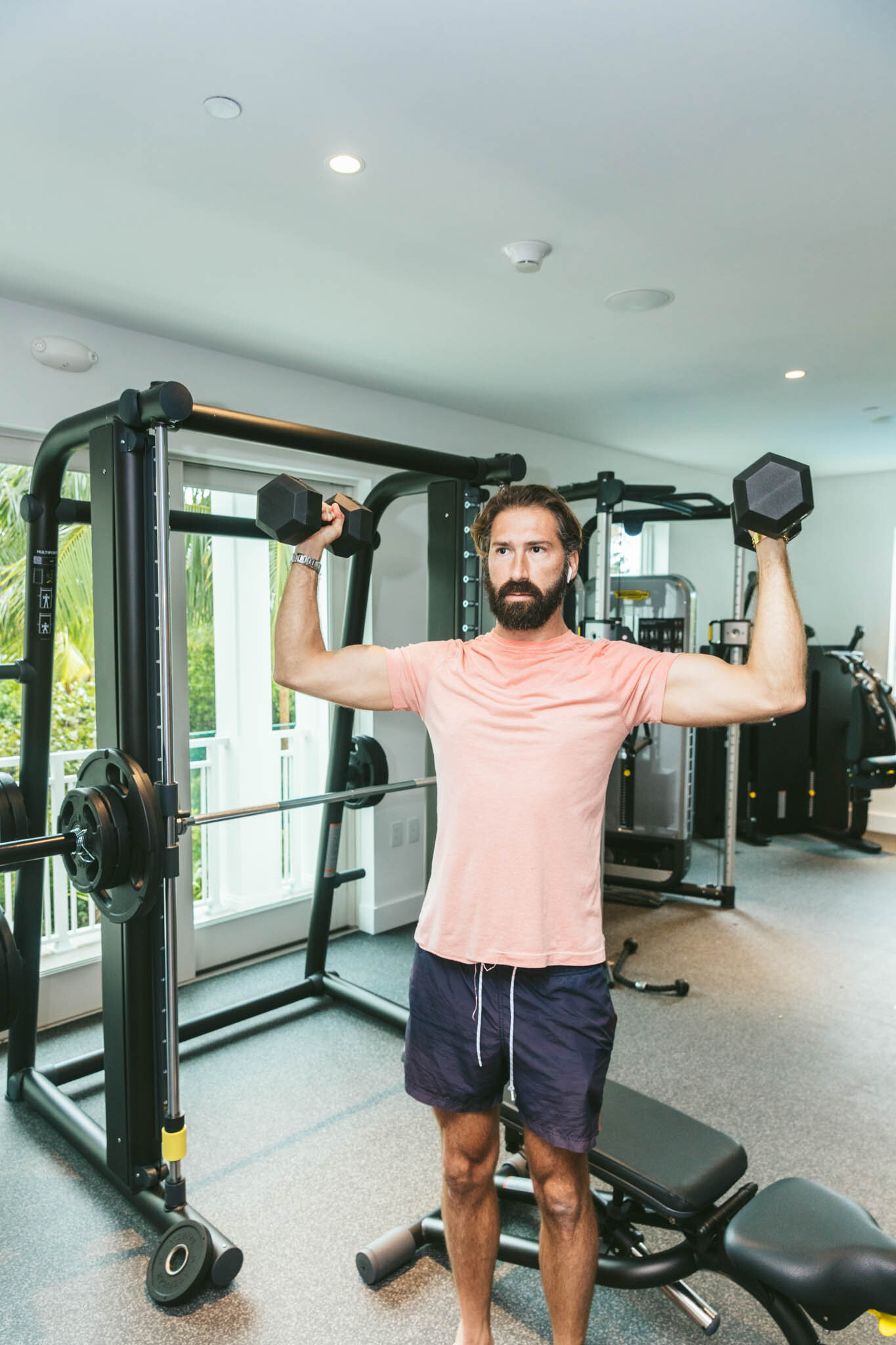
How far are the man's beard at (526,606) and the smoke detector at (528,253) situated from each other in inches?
46.7

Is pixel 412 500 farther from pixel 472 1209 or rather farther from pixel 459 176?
pixel 472 1209

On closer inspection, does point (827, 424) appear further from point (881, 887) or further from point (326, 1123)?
point (326, 1123)

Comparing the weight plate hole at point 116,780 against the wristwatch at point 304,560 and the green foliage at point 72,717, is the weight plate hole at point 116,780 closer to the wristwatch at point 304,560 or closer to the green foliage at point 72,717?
the wristwatch at point 304,560

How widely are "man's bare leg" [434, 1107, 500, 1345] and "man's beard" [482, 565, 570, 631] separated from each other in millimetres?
865

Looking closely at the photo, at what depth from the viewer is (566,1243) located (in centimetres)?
147

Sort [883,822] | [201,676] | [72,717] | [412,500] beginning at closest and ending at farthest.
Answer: [72,717]
[201,676]
[412,500]
[883,822]

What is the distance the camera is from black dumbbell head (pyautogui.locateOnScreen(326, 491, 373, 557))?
171 centimetres

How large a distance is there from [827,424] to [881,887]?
2.49 m

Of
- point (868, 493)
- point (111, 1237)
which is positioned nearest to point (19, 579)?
point (111, 1237)

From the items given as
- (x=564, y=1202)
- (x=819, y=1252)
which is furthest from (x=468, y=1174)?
(x=819, y=1252)

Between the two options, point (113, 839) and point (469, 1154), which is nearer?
point (469, 1154)

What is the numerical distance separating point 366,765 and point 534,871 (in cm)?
154

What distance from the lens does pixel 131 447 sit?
1.83 meters

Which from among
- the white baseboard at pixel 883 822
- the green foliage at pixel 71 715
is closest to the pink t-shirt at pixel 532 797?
the green foliage at pixel 71 715
